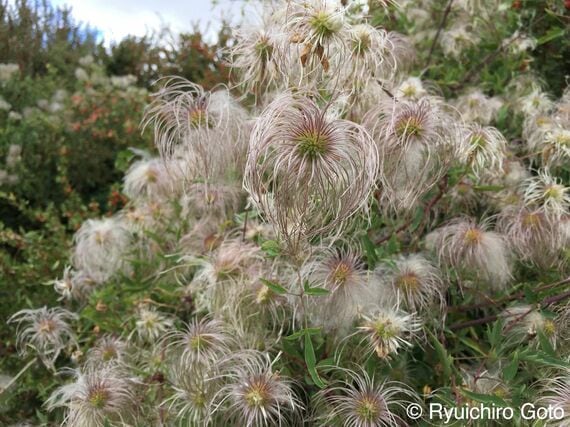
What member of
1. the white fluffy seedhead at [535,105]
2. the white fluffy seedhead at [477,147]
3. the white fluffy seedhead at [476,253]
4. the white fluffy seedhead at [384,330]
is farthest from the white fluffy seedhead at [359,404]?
the white fluffy seedhead at [535,105]

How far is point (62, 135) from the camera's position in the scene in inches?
163

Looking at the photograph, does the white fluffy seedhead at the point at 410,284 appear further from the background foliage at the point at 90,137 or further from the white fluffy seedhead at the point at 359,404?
the white fluffy seedhead at the point at 359,404

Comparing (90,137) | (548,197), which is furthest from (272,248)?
(90,137)

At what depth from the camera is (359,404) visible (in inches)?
52.9

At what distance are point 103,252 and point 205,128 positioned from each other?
1.00 meters

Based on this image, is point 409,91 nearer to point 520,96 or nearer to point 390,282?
point 390,282

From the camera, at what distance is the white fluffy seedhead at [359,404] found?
1328mm

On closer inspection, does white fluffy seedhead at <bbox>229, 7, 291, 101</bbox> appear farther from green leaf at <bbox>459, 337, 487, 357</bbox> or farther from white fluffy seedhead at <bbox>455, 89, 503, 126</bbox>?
white fluffy seedhead at <bbox>455, 89, 503, 126</bbox>

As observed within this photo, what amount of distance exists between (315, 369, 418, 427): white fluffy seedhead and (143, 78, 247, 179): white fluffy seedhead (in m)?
0.62

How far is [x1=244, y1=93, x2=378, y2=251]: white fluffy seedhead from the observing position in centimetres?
112

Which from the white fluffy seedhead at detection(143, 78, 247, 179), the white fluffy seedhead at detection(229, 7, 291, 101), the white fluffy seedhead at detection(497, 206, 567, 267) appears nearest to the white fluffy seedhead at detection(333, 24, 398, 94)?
the white fluffy seedhead at detection(229, 7, 291, 101)

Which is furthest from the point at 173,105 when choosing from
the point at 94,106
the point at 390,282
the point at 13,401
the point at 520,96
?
the point at 94,106

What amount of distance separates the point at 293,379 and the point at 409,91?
100 centimetres

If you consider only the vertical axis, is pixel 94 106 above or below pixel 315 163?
below
